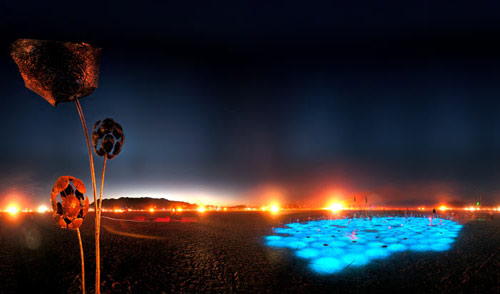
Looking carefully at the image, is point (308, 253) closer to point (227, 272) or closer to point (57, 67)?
point (227, 272)

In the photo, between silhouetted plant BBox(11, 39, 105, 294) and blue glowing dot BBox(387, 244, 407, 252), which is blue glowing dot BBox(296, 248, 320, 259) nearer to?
blue glowing dot BBox(387, 244, 407, 252)

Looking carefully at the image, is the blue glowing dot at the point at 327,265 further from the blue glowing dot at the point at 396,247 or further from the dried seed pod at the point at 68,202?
the dried seed pod at the point at 68,202

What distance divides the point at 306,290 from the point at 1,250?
20439 millimetres

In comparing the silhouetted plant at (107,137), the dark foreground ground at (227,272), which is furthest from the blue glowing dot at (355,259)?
the silhouetted plant at (107,137)

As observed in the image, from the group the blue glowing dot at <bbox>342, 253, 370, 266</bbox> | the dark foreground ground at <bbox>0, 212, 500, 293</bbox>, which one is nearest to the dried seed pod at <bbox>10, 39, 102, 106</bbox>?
the dark foreground ground at <bbox>0, 212, 500, 293</bbox>

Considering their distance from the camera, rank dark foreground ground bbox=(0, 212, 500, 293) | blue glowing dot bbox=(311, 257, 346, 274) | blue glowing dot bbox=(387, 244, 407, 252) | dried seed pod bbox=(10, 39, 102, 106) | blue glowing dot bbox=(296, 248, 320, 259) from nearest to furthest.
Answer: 1. dried seed pod bbox=(10, 39, 102, 106)
2. dark foreground ground bbox=(0, 212, 500, 293)
3. blue glowing dot bbox=(311, 257, 346, 274)
4. blue glowing dot bbox=(296, 248, 320, 259)
5. blue glowing dot bbox=(387, 244, 407, 252)

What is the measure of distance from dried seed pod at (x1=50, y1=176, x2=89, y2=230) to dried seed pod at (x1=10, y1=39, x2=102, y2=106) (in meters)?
2.16

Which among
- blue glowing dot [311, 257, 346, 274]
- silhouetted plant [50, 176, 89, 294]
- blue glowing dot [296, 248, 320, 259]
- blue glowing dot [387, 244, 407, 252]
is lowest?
blue glowing dot [387, 244, 407, 252]

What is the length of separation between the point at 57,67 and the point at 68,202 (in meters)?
3.36

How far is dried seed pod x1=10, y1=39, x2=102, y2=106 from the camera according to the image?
6.37 m

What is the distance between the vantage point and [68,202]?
22.9 ft

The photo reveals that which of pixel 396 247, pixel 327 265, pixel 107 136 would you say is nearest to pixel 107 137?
pixel 107 136

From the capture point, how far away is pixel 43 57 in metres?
6.41

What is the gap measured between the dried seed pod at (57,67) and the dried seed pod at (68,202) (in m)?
2.16
